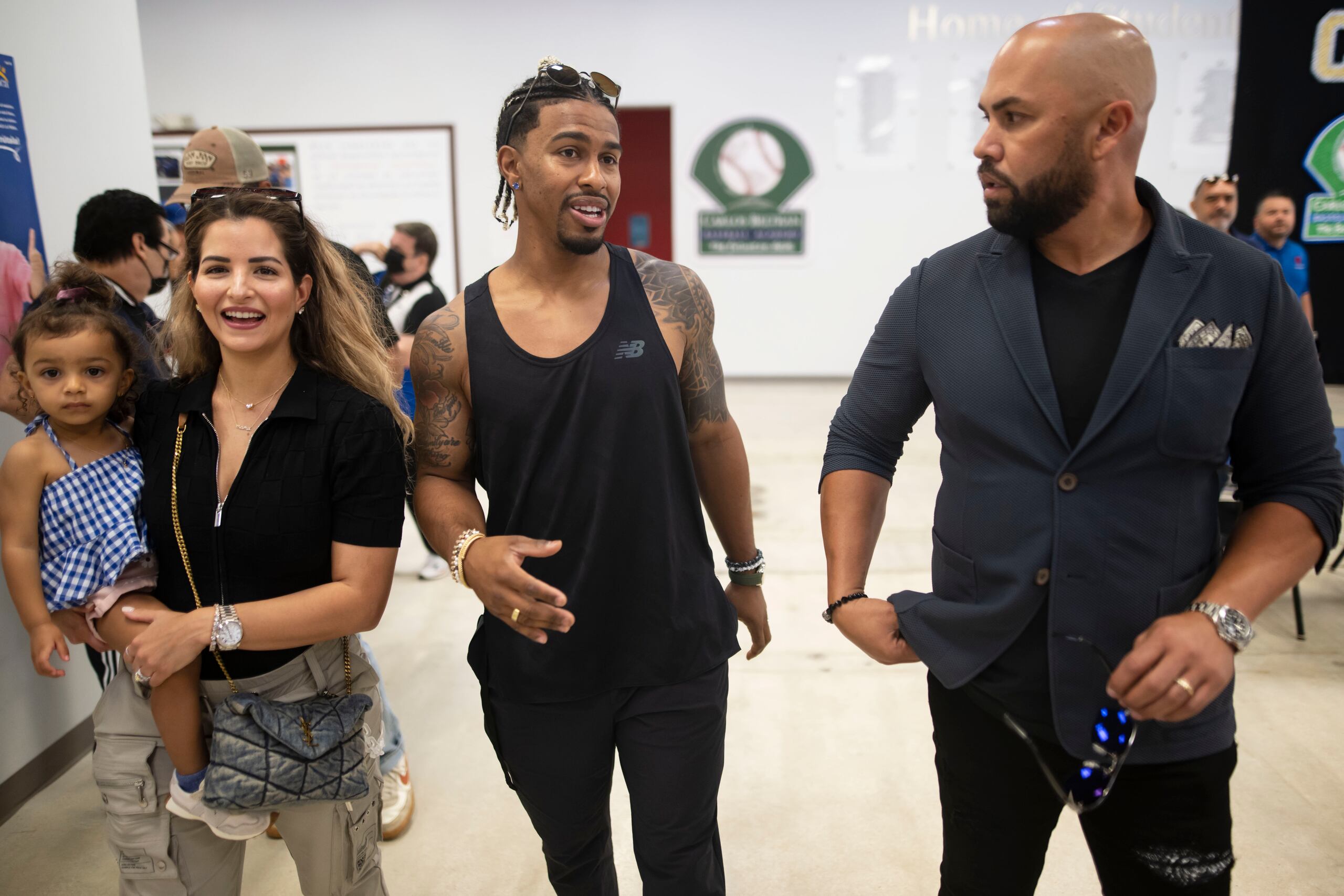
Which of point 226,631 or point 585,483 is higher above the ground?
point 585,483

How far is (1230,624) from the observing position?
1.18 m

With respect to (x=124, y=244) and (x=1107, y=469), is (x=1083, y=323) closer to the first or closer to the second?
(x=1107, y=469)

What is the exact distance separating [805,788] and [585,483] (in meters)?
1.60

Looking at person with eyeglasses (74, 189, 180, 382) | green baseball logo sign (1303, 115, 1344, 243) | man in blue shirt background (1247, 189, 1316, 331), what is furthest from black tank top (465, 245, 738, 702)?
green baseball logo sign (1303, 115, 1344, 243)

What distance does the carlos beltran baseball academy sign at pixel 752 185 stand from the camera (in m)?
8.45

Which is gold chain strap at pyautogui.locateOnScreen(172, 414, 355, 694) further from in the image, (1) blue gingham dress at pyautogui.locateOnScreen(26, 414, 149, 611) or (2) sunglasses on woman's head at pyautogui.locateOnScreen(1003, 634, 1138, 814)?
(2) sunglasses on woman's head at pyautogui.locateOnScreen(1003, 634, 1138, 814)

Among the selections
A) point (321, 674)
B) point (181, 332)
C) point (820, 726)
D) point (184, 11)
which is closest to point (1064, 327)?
point (321, 674)

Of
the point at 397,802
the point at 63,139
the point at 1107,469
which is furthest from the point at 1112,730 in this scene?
the point at 63,139

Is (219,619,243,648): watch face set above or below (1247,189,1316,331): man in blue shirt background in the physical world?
below

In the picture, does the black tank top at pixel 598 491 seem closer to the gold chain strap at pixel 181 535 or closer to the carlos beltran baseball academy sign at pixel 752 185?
the gold chain strap at pixel 181 535

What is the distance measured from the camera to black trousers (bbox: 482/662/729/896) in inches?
64.4

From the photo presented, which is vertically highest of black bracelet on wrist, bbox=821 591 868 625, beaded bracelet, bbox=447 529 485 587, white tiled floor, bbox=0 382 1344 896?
beaded bracelet, bbox=447 529 485 587

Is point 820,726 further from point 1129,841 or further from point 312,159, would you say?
point 312,159

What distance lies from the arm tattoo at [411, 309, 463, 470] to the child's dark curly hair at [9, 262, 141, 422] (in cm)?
56
